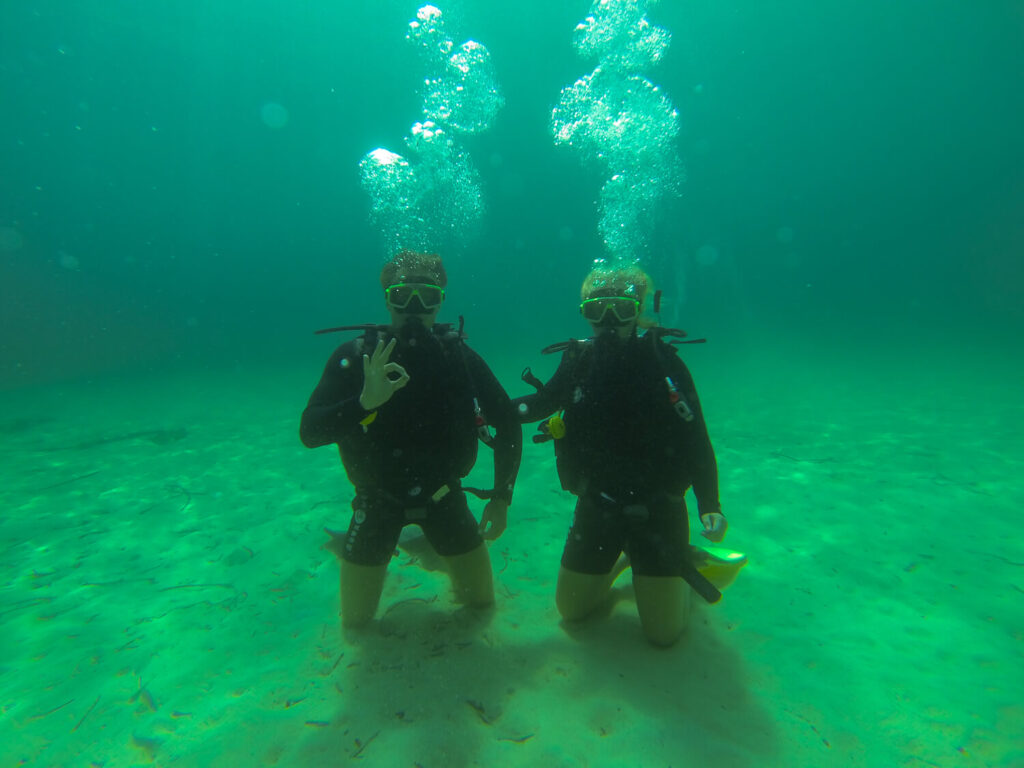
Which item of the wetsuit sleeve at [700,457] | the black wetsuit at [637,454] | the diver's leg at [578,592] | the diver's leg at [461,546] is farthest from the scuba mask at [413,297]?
the diver's leg at [578,592]

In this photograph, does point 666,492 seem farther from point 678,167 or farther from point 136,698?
point 678,167

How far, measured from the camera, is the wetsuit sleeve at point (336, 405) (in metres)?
2.78

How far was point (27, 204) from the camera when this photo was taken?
68.5 metres

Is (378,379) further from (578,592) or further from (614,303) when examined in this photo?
(578,592)

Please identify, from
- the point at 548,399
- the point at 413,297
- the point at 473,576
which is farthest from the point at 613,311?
the point at 473,576

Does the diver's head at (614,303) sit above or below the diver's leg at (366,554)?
above

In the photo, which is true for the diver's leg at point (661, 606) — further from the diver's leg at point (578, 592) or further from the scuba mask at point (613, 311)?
the scuba mask at point (613, 311)

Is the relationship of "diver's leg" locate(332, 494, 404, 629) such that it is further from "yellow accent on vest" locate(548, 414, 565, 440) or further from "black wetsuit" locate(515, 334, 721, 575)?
"black wetsuit" locate(515, 334, 721, 575)

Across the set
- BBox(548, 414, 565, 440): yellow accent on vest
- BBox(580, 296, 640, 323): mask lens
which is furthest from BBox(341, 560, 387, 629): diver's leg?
BBox(580, 296, 640, 323): mask lens

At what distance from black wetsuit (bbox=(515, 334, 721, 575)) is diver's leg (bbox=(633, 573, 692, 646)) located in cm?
8

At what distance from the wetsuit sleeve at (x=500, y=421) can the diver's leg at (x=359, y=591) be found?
1.04 metres

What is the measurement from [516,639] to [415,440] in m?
1.58

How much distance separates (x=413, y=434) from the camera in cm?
313

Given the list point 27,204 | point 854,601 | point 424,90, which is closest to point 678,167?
A: point 424,90
